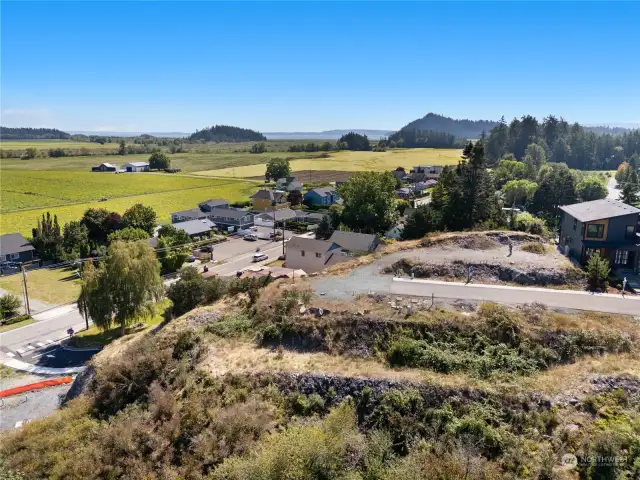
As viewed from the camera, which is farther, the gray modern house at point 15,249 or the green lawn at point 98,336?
the gray modern house at point 15,249

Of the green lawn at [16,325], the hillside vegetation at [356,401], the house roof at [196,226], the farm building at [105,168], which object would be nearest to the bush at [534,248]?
the hillside vegetation at [356,401]

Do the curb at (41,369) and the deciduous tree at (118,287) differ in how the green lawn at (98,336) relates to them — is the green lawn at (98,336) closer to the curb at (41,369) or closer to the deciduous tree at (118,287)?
the deciduous tree at (118,287)

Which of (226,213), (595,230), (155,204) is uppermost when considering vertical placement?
(595,230)

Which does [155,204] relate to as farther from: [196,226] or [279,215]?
[279,215]

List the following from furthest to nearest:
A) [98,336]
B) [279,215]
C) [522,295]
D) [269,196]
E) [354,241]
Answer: [269,196] < [279,215] < [354,241] < [98,336] < [522,295]

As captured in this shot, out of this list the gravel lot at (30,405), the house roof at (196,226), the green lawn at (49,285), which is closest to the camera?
the gravel lot at (30,405)

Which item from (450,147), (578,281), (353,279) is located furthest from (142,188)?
(450,147)

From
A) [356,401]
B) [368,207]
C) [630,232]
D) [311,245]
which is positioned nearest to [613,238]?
[630,232]

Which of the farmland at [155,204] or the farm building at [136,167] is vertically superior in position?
the farm building at [136,167]
